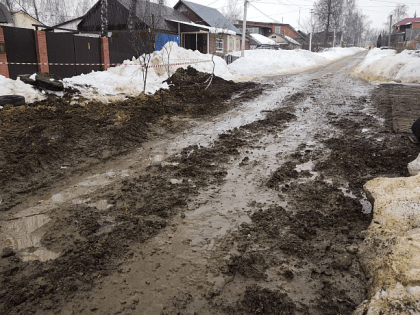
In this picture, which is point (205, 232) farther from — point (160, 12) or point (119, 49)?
point (160, 12)

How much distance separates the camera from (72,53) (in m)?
15.2

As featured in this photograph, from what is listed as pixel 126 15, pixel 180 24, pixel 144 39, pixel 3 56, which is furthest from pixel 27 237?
A: pixel 180 24

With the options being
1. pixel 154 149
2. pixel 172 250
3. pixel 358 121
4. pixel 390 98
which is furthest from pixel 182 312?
pixel 390 98

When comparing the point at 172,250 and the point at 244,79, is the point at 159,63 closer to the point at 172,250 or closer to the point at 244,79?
the point at 244,79

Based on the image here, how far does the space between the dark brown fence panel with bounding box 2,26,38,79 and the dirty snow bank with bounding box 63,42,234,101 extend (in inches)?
77.1

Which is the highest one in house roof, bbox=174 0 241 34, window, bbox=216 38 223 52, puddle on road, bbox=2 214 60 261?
house roof, bbox=174 0 241 34

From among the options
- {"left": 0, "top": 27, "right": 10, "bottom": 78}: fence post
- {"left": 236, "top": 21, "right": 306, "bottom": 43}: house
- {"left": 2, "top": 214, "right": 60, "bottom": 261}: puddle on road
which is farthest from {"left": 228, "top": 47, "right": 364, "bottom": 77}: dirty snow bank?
{"left": 236, "top": 21, "right": 306, "bottom": 43}: house

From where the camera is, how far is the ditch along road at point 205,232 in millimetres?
2863

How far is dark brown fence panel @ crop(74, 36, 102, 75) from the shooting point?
15.4 metres

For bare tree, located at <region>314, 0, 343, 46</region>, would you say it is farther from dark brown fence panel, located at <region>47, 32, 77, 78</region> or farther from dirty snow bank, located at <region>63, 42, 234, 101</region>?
dark brown fence panel, located at <region>47, 32, 77, 78</region>

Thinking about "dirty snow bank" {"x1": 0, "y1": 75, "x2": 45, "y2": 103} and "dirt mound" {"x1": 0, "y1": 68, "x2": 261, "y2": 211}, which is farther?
"dirty snow bank" {"x1": 0, "y1": 75, "x2": 45, "y2": 103}

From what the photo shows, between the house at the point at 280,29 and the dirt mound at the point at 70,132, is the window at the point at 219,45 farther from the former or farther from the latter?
the house at the point at 280,29

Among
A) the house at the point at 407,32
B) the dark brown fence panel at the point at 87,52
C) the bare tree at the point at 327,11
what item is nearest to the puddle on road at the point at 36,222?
the dark brown fence panel at the point at 87,52

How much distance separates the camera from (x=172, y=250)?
3.54 metres
